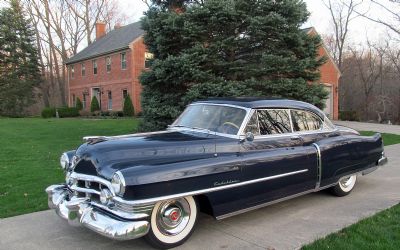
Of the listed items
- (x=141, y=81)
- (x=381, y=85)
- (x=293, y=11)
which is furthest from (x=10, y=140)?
(x=381, y=85)

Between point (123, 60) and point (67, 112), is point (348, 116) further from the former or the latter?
point (67, 112)

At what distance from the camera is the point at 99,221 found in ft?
13.8

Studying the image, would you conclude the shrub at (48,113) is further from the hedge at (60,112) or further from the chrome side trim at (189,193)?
the chrome side trim at (189,193)

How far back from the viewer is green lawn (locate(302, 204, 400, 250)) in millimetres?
4484

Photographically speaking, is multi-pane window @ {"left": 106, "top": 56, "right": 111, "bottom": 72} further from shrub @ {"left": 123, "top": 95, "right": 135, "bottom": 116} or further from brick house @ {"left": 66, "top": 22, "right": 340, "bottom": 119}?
shrub @ {"left": 123, "top": 95, "right": 135, "bottom": 116}

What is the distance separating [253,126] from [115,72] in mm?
28322

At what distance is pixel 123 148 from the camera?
15.7 ft

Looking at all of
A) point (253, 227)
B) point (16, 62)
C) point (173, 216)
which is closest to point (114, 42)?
point (16, 62)

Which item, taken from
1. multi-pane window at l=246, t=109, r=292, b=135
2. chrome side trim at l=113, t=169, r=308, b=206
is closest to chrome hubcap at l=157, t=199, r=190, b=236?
chrome side trim at l=113, t=169, r=308, b=206

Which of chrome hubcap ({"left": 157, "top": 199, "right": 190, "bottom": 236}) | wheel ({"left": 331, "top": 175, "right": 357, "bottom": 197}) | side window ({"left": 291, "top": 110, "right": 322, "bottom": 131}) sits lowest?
wheel ({"left": 331, "top": 175, "right": 357, "bottom": 197})

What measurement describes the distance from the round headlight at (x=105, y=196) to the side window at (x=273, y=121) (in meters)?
2.35

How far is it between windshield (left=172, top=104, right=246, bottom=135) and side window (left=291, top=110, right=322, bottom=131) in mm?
1064

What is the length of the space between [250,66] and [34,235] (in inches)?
344

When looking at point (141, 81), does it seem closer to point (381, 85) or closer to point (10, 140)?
point (10, 140)
